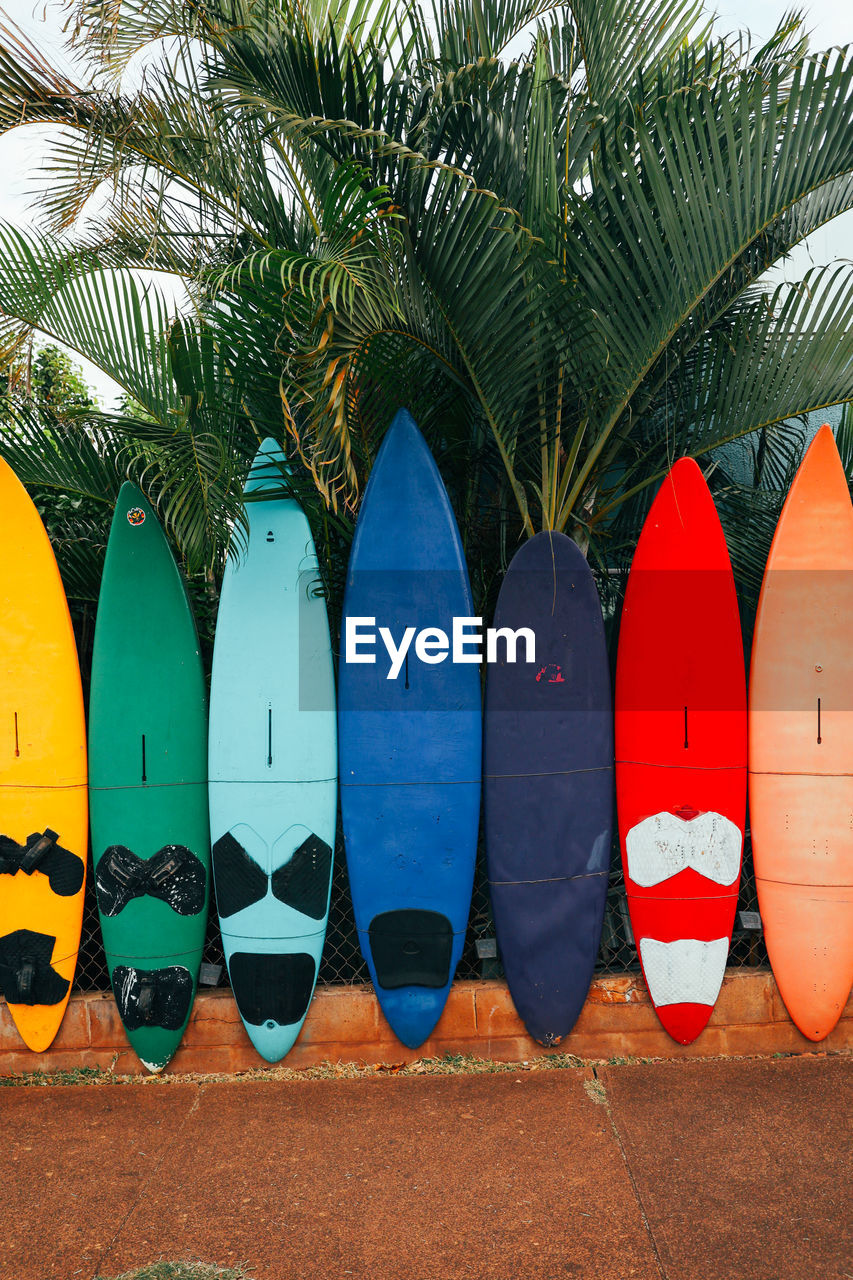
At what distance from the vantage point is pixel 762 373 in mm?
2818

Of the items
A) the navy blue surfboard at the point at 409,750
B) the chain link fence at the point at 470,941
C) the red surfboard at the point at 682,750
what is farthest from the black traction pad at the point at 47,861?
the red surfboard at the point at 682,750

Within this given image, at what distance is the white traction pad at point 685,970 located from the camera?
282 cm

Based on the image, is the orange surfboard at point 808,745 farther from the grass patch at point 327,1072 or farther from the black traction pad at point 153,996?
the black traction pad at point 153,996

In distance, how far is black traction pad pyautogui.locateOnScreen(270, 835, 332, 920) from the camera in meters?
2.82

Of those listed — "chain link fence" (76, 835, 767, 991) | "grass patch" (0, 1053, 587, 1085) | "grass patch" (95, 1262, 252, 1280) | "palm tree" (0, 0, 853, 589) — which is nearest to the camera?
"grass patch" (95, 1262, 252, 1280)

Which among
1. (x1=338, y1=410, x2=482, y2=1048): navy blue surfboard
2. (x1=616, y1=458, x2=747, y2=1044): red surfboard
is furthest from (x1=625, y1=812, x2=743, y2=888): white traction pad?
(x1=338, y1=410, x2=482, y2=1048): navy blue surfboard

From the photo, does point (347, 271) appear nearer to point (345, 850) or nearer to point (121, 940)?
point (345, 850)

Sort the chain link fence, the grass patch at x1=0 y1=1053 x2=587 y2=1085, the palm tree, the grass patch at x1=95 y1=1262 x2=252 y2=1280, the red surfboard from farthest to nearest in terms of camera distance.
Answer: the chain link fence
the red surfboard
the grass patch at x1=0 y1=1053 x2=587 y2=1085
the palm tree
the grass patch at x1=95 y1=1262 x2=252 y2=1280

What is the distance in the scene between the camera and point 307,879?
9.32 ft

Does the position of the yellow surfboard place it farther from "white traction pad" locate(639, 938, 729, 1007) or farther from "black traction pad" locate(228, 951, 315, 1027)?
"white traction pad" locate(639, 938, 729, 1007)

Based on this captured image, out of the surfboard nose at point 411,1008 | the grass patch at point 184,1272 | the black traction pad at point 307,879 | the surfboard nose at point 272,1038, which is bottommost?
the grass patch at point 184,1272

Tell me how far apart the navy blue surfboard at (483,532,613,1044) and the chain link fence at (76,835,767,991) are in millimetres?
169

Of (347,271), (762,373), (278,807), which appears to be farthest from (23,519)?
(762,373)

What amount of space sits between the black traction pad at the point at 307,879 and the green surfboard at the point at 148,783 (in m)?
0.27
